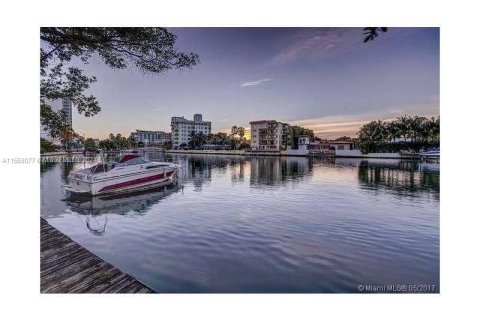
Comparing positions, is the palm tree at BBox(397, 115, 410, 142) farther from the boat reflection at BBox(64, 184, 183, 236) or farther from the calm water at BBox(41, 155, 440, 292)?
the boat reflection at BBox(64, 184, 183, 236)

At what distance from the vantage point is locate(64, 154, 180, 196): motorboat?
10.3 metres

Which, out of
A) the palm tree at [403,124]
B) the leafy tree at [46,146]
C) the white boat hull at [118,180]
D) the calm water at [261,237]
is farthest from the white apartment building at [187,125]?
the palm tree at [403,124]

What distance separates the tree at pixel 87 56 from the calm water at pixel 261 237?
269cm

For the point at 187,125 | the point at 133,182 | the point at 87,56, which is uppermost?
the point at 87,56

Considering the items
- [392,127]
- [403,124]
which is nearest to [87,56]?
[403,124]

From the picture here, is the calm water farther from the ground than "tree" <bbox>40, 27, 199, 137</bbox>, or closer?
closer

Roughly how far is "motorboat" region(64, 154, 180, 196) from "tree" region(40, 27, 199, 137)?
5579mm

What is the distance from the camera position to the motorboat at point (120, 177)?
407 inches

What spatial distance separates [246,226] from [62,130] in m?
4.17

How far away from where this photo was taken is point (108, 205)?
30.8 ft

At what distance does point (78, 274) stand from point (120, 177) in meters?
8.14

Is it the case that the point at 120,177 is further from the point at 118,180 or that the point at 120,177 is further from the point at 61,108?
the point at 61,108

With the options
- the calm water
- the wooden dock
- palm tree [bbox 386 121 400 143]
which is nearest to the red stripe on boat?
the calm water
